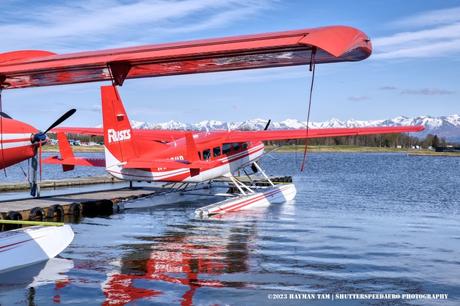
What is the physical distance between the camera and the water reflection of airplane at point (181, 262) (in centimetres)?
797

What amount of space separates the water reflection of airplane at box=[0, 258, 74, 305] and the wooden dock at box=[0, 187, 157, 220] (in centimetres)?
457

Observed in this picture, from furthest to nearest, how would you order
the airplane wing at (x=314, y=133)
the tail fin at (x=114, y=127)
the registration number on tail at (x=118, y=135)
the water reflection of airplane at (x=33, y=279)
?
the airplane wing at (x=314, y=133) < the registration number on tail at (x=118, y=135) < the tail fin at (x=114, y=127) < the water reflection of airplane at (x=33, y=279)

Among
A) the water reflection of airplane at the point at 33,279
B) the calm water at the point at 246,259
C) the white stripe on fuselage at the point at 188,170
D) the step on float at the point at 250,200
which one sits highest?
the white stripe on fuselage at the point at 188,170

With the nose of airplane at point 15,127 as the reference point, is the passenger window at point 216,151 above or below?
below

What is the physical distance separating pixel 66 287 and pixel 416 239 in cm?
789

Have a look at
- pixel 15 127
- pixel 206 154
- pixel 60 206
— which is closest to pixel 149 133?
pixel 206 154

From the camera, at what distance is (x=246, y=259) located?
10.2 metres

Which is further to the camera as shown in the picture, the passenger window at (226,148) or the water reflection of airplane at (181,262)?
the passenger window at (226,148)

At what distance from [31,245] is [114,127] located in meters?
4.95

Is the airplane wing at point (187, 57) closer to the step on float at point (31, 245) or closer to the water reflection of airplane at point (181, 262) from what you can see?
the step on float at point (31, 245)

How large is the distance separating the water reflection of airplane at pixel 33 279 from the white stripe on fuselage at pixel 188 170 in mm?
5005

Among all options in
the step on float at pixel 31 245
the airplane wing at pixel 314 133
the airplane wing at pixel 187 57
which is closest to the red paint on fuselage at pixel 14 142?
the airplane wing at pixel 187 57

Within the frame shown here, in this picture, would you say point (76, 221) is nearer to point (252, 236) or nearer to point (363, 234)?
point (252, 236)

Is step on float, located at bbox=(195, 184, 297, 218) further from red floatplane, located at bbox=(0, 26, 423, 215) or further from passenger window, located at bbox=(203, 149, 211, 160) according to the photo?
passenger window, located at bbox=(203, 149, 211, 160)
